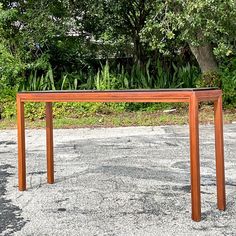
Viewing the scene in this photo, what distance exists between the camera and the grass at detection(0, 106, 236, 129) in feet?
29.9

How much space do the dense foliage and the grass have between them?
1.09 metres

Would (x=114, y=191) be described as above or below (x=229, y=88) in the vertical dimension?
below

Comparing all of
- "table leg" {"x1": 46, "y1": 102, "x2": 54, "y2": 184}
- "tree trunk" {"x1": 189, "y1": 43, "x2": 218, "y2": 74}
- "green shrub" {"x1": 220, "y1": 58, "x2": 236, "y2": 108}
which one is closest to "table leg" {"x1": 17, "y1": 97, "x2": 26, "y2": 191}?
"table leg" {"x1": 46, "y1": 102, "x2": 54, "y2": 184}

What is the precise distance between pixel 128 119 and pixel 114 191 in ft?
19.4

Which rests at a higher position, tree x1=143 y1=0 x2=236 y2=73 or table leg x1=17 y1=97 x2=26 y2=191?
tree x1=143 y1=0 x2=236 y2=73

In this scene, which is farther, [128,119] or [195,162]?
[128,119]

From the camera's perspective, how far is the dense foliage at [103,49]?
406 inches

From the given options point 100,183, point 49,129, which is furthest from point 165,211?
point 49,129

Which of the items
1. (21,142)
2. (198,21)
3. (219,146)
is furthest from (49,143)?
(198,21)

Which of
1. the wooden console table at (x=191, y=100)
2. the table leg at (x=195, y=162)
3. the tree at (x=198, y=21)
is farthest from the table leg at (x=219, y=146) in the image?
the tree at (x=198, y=21)

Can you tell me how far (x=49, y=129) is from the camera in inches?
165

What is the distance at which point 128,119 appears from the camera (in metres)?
9.71

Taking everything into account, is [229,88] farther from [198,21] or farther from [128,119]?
[198,21]

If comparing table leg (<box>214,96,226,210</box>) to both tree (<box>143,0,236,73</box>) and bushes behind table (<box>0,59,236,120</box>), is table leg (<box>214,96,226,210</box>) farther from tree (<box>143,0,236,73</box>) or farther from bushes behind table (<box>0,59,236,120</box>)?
bushes behind table (<box>0,59,236,120</box>)
